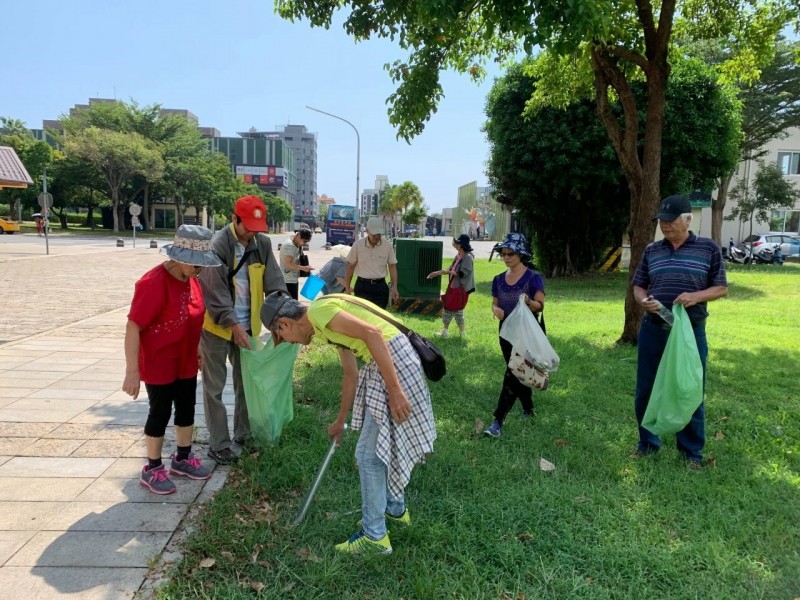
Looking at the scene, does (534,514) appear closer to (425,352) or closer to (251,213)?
(425,352)

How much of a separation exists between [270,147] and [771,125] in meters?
102

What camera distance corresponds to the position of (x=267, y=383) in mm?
3668

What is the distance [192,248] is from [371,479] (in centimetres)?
162

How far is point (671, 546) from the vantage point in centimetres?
297

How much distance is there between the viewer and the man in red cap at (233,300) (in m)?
3.64

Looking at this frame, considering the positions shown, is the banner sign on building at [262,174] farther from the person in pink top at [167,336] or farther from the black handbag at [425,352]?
the black handbag at [425,352]

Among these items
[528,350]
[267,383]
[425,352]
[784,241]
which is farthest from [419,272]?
[784,241]

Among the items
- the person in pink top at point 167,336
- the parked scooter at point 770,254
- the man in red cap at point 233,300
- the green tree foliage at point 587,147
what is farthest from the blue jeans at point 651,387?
the parked scooter at point 770,254

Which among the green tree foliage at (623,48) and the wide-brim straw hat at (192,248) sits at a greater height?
the green tree foliage at (623,48)

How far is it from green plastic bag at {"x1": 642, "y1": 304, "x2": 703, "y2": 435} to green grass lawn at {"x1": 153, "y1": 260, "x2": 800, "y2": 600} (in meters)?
0.38

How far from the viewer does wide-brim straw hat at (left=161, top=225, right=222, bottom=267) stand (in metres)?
3.16

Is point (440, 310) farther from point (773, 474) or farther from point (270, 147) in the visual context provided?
point (270, 147)

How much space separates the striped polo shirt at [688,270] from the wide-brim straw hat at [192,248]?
294 cm

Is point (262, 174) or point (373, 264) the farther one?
point (262, 174)
